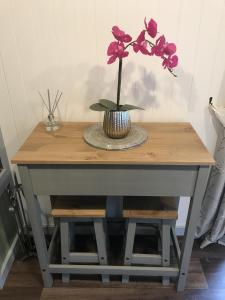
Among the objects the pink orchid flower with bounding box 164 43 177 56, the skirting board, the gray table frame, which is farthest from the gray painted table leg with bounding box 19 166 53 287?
the pink orchid flower with bounding box 164 43 177 56

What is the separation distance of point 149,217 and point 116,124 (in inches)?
19.3

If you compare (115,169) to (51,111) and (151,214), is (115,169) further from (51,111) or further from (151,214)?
(51,111)

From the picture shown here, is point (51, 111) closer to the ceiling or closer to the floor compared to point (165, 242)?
closer to the ceiling

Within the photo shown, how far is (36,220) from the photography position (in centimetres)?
117

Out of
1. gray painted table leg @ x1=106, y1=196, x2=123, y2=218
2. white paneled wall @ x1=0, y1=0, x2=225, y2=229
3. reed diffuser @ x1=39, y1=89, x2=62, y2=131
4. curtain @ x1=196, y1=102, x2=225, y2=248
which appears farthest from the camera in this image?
gray painted table leg @ x1=106, y1=196, x2=123, y2=218

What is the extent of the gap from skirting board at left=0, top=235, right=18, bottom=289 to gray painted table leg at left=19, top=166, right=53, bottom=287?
0.26 meters

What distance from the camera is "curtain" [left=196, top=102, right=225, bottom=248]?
53.9 inches

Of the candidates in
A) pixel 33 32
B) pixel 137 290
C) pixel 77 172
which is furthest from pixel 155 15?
pixel 137 290

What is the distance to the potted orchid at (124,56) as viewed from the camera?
3.08 feet

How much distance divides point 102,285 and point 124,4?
1478 mm

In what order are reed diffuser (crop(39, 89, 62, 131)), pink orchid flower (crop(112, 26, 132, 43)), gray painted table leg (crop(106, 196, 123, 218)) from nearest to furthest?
pink orchid flower (crop(112, 26, 132, 43))
reed diffuser (crop(39, 89, 62, 131))
gray painted table leg (crop(106, 196, 123, 218))

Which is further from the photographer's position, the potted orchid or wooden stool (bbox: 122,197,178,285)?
wooden stool (bbox: 122,197,178,285)

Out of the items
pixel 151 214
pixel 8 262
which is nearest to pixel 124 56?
pixel 151 214

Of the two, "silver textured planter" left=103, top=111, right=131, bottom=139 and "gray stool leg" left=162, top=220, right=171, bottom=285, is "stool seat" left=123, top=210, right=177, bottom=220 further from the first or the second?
"silver textured planter" left=103, top=111, right=131, bottom=139
